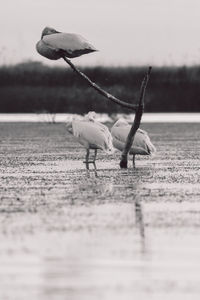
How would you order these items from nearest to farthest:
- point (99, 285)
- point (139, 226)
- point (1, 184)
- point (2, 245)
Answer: point (99, 285) < point (2, 245) < point (139, 226) < point (1, 184)

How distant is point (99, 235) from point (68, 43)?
1113cm

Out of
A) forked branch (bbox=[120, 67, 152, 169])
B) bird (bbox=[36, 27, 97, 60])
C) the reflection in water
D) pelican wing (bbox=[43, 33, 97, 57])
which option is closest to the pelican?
forked branch (bbox=[120, 67, 152, 169])

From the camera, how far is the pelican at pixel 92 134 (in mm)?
22859

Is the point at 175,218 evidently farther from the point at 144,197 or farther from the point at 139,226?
the point at 144,197

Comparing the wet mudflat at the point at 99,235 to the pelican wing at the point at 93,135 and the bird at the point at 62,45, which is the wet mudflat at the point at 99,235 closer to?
the pelican wing at the point at 93,135

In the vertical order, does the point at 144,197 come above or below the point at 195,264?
below

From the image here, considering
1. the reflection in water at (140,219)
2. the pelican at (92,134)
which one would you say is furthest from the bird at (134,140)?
the reflection in water at (140,219)

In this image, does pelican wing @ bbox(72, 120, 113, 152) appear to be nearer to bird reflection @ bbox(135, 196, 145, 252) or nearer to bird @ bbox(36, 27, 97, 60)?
bird @ bbox(36, 27, 97, 60)

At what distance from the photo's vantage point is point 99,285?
824 centimetres

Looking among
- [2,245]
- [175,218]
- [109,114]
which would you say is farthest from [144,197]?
[109,114]

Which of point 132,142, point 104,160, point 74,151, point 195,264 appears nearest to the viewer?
point 195,264

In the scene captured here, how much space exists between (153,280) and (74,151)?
2176cm

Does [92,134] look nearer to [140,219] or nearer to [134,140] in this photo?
[134,140]

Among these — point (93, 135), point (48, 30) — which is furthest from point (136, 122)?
point (48, 30)
